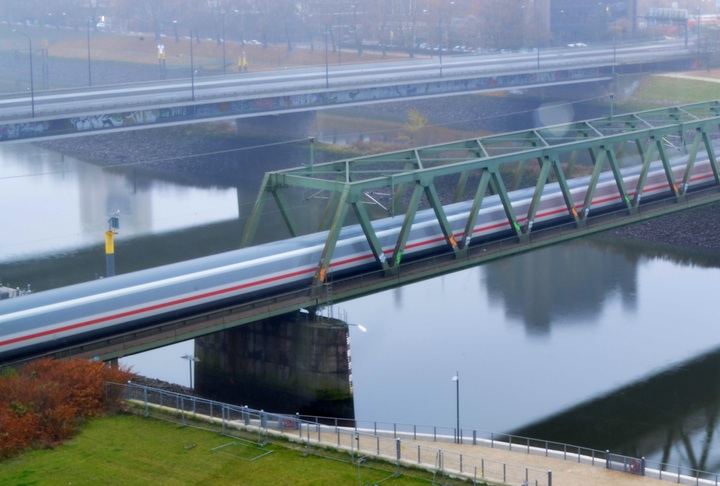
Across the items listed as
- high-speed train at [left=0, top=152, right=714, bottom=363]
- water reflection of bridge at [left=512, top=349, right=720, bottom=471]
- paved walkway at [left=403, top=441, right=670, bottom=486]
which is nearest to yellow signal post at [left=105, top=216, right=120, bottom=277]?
high-speed train at [left=0, top=152, right=714, bottom=363]

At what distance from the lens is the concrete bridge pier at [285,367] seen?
2842cm

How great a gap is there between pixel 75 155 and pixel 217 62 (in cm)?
2600

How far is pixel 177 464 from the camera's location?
2122cm

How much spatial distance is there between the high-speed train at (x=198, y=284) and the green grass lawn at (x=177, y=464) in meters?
4.06

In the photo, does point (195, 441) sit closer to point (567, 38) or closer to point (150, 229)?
point (150, 229)

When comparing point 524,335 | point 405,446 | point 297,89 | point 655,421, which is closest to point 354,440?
point 405,446

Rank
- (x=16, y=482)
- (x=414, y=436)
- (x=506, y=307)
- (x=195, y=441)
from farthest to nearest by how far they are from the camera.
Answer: (x=506, y=307) → (x=414, y=436) → (x=195, y=441) → (x=16, y=482)

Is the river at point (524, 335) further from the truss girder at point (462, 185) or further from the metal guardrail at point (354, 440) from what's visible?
the metal guardrail at point (354, 440)

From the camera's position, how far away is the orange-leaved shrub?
21781 mm

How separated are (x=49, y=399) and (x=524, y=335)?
1708 cm

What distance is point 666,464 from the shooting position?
2605 cm

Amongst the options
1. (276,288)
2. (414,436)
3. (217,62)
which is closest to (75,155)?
(217,62)

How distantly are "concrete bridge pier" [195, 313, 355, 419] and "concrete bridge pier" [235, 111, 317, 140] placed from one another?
34.8m

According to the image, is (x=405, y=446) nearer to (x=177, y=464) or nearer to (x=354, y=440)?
(x=354, y=440)
